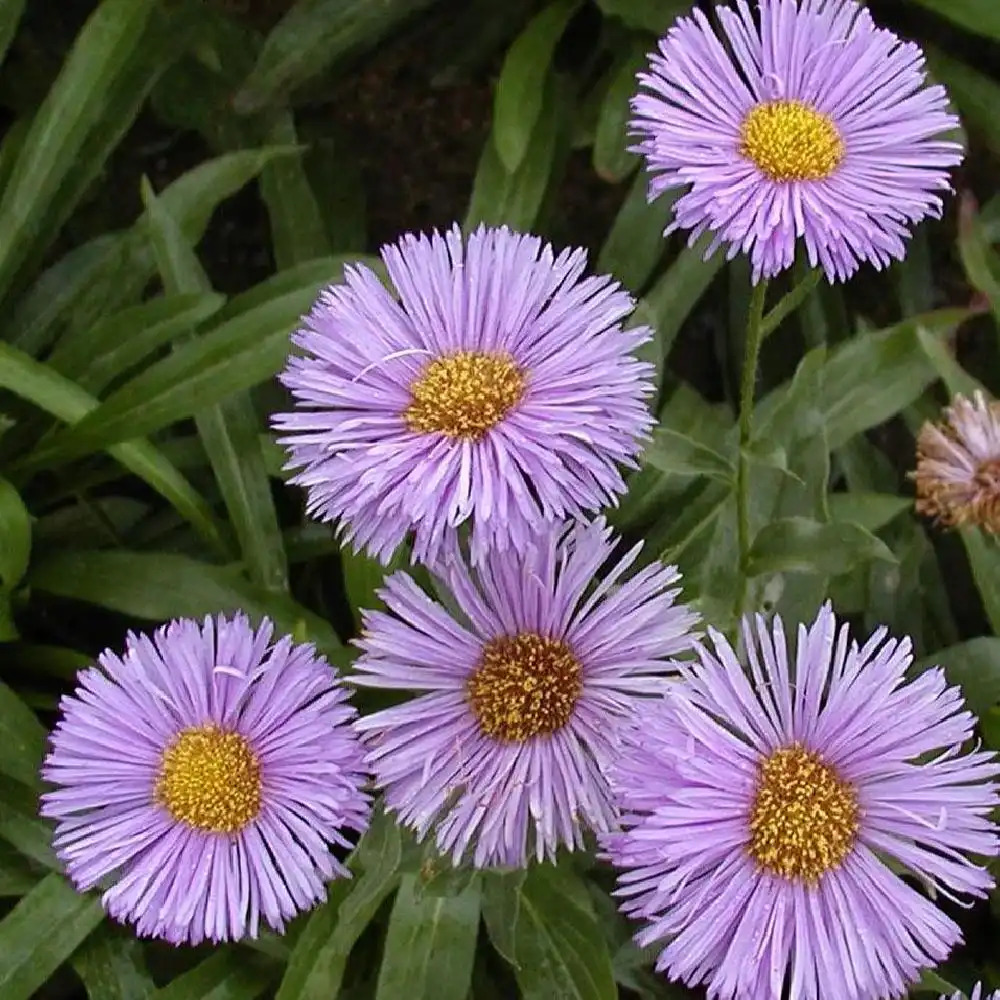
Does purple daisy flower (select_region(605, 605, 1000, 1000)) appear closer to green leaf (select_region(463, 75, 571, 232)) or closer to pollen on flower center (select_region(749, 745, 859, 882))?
pollen on flower center (select_region(749, 745, 859, 882))

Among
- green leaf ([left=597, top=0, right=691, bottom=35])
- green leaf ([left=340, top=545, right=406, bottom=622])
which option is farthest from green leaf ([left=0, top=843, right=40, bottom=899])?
green leaf ([left=597, top=0, right=691, bottom=35])

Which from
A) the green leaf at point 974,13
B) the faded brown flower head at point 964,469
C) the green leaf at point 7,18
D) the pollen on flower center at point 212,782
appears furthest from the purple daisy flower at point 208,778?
the green leaf at point 974,13

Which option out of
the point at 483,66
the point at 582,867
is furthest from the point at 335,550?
the point at 483,66

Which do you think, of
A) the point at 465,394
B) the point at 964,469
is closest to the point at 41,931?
the point at 465,394

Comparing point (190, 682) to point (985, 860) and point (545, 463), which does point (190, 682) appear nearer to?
point (545, 463)

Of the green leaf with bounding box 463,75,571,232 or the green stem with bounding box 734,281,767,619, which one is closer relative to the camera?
the green stem with bounding box 734,281,767,619

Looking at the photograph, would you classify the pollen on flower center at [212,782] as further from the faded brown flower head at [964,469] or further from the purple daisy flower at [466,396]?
the faded brown flower head at [964,469]
